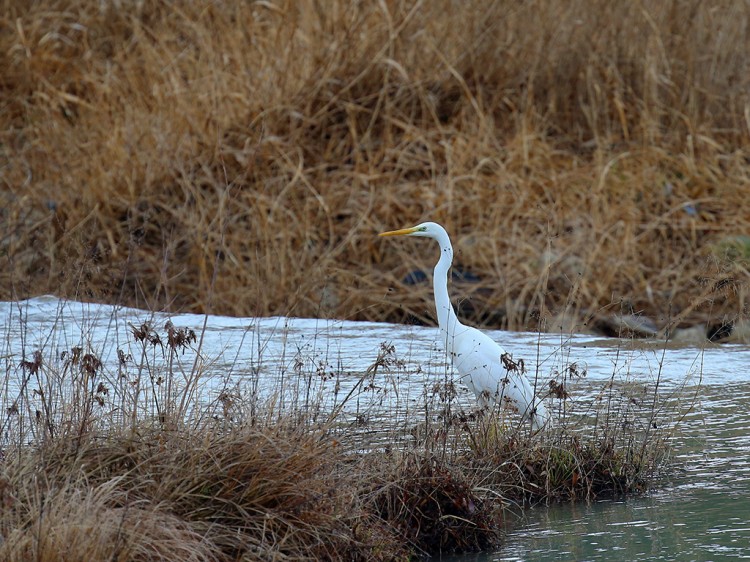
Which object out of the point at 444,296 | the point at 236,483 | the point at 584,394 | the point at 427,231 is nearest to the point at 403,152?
the point at 427,231

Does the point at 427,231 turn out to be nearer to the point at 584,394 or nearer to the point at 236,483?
the point at 584,394

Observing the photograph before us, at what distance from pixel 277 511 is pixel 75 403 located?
2.49ft

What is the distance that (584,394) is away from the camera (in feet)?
18.5

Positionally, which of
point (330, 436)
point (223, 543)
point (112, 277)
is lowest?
point (223, 543)

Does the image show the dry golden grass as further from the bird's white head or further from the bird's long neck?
the bird's long neck

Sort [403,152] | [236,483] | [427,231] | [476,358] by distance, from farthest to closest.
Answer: [403,152] → [427,231] → [476,358] → [236,483]

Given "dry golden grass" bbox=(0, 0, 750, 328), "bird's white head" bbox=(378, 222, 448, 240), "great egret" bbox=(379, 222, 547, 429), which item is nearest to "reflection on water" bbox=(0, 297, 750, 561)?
"great egret" bbox=(379, 222, 547, 429)

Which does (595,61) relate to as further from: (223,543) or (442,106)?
(223,543)

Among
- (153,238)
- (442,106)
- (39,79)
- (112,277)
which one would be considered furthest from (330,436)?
(39,79)

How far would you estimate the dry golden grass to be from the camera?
9.50 metres

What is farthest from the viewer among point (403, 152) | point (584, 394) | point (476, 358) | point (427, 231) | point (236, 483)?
point (403, 152)

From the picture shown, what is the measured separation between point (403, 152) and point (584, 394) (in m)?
5.40

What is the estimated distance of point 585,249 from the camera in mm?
Answer: 9383

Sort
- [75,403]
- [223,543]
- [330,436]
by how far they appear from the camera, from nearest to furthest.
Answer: [223,543] < [75,403] < [330,436]
